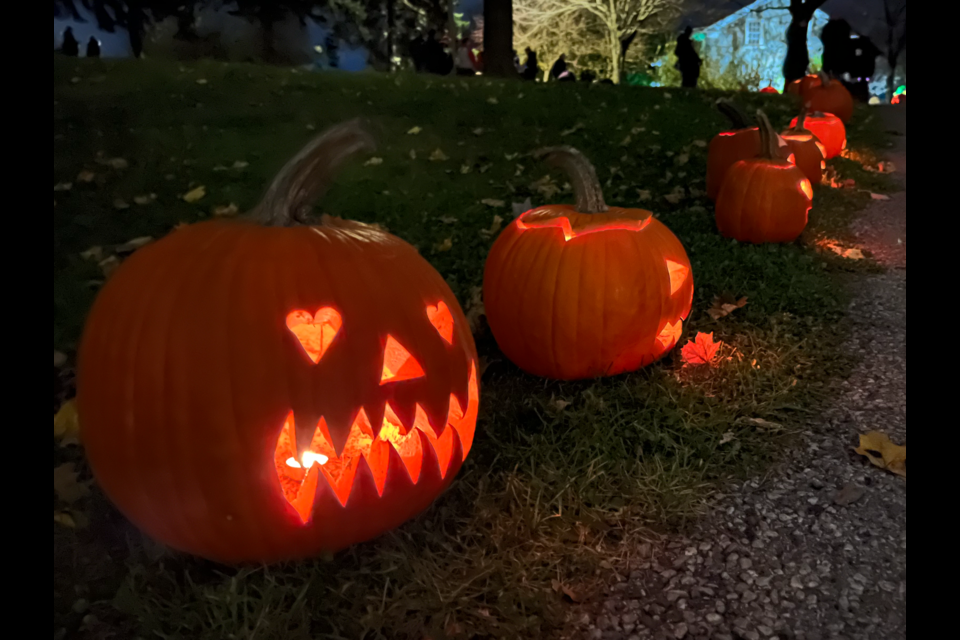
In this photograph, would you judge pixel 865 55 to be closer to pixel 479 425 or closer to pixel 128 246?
pixel 479 425

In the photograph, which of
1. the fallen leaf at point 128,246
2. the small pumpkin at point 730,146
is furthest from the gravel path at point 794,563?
the small pumpkin at point 730,146

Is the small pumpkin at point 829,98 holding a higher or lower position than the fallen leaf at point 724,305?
higher

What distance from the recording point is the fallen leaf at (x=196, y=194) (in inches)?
68.8

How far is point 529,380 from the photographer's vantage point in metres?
1.97

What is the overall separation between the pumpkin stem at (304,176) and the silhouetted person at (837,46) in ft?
8.31

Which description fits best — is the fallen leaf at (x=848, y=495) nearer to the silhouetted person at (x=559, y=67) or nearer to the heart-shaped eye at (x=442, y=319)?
the heart-shaped eye at (x=442, y=319)

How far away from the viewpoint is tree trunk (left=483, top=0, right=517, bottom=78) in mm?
2105

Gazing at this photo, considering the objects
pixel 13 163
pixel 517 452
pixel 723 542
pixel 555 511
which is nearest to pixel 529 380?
pixel 517 452

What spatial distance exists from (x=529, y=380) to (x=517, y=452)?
1.45 feet

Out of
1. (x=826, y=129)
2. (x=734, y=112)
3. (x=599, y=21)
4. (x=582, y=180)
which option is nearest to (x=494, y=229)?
(x=599, y=21)

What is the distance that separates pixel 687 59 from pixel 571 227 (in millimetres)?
1546

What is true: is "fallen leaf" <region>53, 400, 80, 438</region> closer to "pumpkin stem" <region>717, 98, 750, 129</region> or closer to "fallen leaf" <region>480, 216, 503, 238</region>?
"fallen leaf" <region>480, 216, 503, 238</region>
